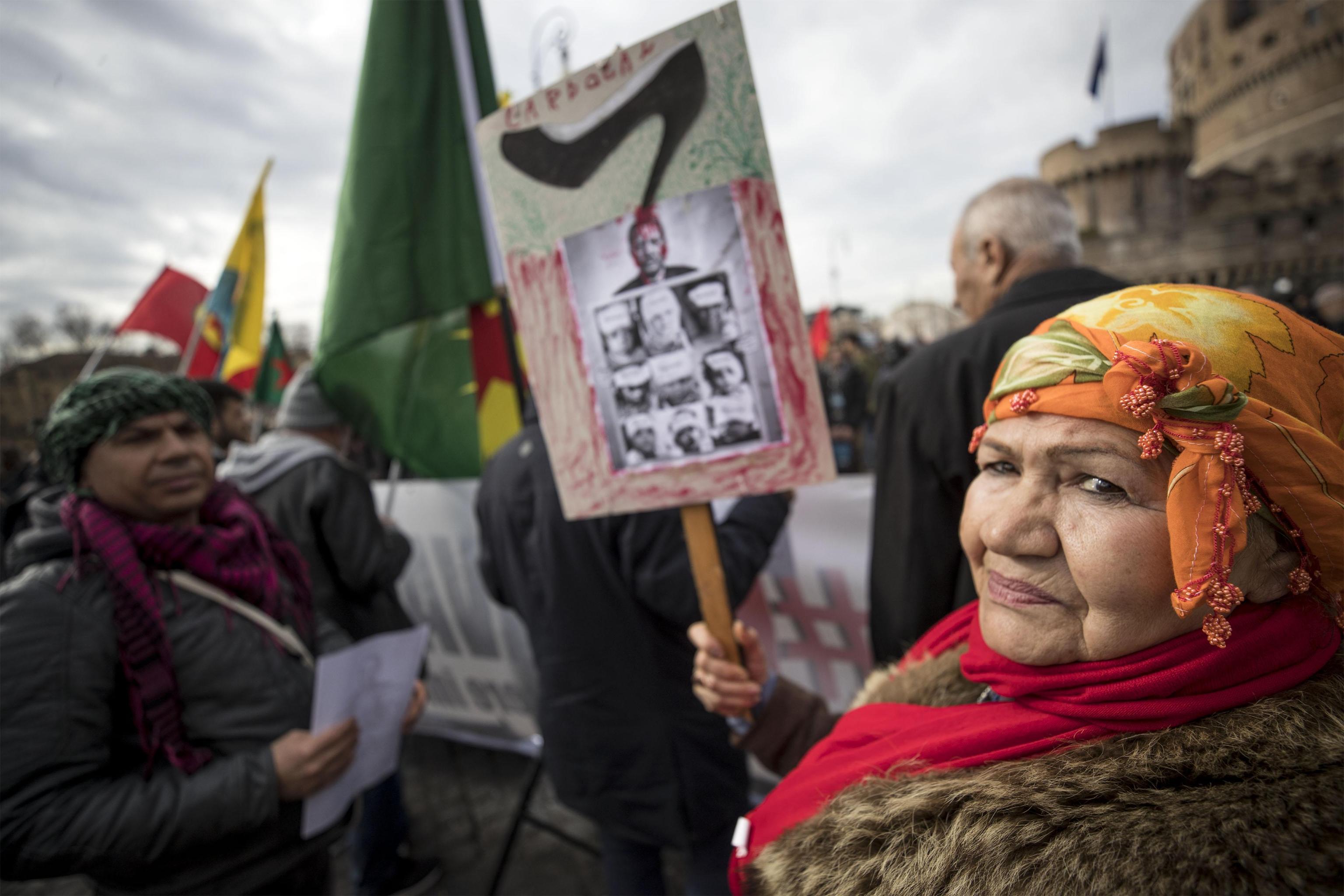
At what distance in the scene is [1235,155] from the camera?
131 ft

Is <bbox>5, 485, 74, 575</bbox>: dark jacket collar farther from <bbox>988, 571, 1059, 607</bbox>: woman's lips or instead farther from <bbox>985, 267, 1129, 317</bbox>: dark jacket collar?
<bbox>985, 267, 1129, 317</bbox>: dark jacket collar

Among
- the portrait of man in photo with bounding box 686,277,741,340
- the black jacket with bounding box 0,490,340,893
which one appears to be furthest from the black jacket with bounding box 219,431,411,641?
the portrait of man in photo with bounding box 686,277,741,340

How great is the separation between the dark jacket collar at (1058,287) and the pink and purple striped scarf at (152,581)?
239 centimetres

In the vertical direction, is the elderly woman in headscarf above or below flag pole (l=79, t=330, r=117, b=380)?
below

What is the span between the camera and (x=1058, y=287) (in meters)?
1.93

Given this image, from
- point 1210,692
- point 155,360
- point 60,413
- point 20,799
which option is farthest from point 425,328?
point 155,360

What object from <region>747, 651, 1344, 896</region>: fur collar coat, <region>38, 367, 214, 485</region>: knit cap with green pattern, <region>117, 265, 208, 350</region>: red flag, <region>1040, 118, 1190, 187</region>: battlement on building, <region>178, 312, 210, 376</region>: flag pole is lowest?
<region>747, 651, 1344, 896</region>: fur collar coat

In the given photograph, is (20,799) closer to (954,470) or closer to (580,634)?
(580,634)

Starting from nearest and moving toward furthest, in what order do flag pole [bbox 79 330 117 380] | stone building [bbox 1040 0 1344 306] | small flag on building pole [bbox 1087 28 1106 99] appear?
flag pole [bbox 79 330 117 380] < small flag on building pole [bbox 1087 28 1106 99] < stone building [bbox 1040 0 1344 306]

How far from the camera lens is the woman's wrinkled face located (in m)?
0.88

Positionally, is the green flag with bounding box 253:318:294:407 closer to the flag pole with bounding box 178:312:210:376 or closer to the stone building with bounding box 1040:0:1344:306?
the flag pole with bounding box 178:312:210:376

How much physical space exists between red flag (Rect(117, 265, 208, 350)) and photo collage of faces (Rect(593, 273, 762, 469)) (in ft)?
14.7

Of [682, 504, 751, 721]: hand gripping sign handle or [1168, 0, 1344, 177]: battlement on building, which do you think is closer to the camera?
[682, 504, 751, 721]: hand gripping sign handle

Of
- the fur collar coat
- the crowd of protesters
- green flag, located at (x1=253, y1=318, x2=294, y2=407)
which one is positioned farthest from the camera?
green flag, located at (x1=253, y1=318, x2=294, y2=407)
